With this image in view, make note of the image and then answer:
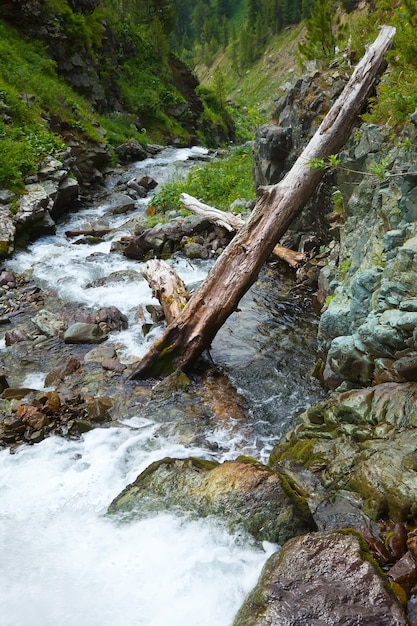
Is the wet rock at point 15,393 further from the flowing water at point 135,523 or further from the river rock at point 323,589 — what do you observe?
the river rock at point 323,589

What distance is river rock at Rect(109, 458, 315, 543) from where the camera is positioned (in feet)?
12.0

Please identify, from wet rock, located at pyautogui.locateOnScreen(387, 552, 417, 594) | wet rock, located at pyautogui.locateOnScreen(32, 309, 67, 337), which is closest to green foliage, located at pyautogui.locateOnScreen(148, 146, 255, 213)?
wet rock, located at pyautogui.locateOnScreen(32, 309, 67, 337)

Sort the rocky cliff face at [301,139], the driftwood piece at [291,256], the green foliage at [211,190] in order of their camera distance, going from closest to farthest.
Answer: the rocky cliff face at [301,139] < the driftwood piece at [291,256] < the green foliage at [211,190]

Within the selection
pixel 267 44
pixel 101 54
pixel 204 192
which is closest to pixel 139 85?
pixel 101 54

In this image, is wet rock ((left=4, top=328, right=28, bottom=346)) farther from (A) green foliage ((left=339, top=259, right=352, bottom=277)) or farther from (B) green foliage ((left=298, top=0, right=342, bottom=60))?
Result: (B) green foliage ((left=298, top=0, right=342, bottom=60))

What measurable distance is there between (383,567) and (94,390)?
503 cm

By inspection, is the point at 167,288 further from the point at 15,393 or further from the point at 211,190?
the point at 211,190

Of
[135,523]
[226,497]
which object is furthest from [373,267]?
[135,523]

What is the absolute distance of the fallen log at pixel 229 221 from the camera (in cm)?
1059

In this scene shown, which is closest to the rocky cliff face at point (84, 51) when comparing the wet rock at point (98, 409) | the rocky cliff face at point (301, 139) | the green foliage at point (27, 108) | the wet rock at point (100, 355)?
the green foliage at point (27, 108)

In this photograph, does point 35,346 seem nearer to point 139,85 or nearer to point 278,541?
point 278,541

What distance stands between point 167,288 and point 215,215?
457 centimetres

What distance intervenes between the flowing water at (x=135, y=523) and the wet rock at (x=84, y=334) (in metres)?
0.35

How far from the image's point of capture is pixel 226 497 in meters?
3.88
